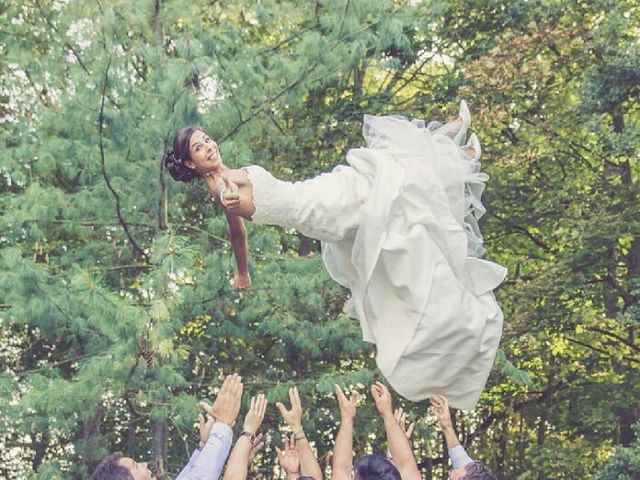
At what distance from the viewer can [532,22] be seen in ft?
34.5

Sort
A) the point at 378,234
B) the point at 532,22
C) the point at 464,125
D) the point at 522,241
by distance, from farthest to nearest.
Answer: the point at 522,241 < the point at 532,22 < the point at 464,125 < the point at 378,234

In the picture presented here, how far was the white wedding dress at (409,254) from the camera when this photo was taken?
3695mm

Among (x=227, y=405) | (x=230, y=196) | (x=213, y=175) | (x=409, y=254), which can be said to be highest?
(x=213, y=175)

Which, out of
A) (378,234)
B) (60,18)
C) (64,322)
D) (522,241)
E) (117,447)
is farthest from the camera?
(522,241)

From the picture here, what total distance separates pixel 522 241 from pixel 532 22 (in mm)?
3238

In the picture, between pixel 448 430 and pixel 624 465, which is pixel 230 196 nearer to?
pixel 448 430

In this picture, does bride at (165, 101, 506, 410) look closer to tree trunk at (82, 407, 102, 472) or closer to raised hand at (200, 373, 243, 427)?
raised hand at (200, 373, 243, 427)

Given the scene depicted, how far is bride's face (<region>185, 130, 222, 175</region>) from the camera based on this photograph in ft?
12.8

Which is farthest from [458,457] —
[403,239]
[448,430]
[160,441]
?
[160,441]

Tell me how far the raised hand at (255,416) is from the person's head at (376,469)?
44 cm

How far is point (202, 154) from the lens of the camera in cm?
391

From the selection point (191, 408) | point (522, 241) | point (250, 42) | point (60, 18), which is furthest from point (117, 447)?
point (522, 241)

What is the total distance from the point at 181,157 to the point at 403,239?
94 centimetres

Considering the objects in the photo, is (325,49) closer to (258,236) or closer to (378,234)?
(258,236)
